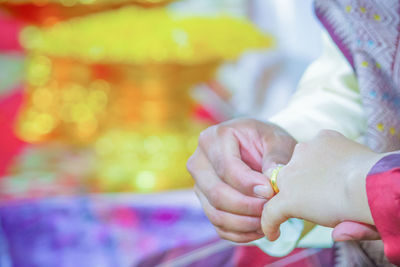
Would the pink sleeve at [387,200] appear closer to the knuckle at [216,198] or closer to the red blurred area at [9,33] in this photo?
the knuckle at [216,198]

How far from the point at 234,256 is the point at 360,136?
138 millimetres

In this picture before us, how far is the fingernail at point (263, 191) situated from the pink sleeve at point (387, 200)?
7 cm

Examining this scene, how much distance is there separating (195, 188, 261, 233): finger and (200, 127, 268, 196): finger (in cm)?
2

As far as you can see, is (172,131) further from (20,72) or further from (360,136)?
(20,72)

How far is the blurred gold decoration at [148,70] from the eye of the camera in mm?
891

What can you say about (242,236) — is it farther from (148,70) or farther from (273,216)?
(148,70)

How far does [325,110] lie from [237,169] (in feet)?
0.47

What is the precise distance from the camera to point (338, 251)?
420mm

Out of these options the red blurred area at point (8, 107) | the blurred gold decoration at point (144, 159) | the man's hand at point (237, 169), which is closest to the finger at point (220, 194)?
the man's hand at point (237, 169)

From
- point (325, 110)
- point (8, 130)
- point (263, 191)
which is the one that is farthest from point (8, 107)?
point (263, 191)

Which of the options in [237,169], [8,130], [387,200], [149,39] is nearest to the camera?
[387,200]

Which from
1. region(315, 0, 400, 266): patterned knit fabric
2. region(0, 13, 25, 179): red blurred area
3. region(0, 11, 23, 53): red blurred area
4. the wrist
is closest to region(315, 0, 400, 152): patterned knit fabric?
region(315, 0, 400, 266): patterned knit fabric

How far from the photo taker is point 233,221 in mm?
381

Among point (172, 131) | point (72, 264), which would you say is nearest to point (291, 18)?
point (172, 131)
